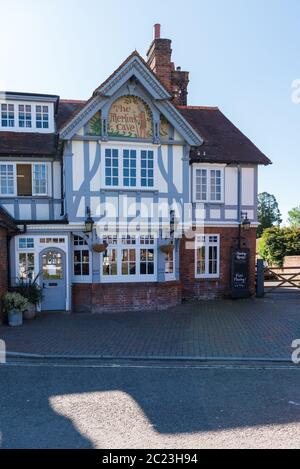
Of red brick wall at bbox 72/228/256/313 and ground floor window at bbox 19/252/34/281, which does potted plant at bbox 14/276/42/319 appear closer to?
ground floor window at bbox 19/252/34/281

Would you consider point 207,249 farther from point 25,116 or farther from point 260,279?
point 25,116

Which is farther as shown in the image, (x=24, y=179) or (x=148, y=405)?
(x=24, y=179)

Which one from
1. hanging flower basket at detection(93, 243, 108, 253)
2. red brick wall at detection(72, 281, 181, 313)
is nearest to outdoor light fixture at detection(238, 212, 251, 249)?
red brick wall at detection(72, 281, 181, 313)

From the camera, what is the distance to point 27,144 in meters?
13.7

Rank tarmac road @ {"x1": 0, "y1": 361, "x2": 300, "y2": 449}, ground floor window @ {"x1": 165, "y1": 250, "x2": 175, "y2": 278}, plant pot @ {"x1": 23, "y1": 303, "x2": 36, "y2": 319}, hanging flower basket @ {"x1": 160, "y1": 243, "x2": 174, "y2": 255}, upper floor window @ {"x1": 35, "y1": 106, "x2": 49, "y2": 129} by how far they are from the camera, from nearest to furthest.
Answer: tarmac road @ {"x1": 0, "y1": 361, "x2": 300, "y2": 449}, plant pot @ {"x1": 23, "y1": 303, "x2": 36, "y2": 319}, hanging flower basket @ {"x1": 160, "y1": 243, "x2": 174, "y2": 255}, ground floor window @ {"x1": 165, "y1": 250, "x2": 175, "y2": 278}, upper floor window @ {"x1": 35, "y1": 106, "x2": 49, "y2": 129}

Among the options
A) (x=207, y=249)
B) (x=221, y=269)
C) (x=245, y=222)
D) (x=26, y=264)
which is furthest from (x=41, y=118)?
(x=221, y=269)

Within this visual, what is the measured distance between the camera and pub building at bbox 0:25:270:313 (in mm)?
12547

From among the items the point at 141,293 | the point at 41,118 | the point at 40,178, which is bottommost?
the point at 141,293

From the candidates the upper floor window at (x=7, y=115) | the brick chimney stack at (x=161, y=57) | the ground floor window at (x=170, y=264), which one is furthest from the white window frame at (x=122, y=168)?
the upper floor window at (x=7, y=115)

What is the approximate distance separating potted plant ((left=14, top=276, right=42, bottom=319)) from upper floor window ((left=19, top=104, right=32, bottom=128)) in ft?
20.7

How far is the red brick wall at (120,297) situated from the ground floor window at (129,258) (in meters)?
0.34

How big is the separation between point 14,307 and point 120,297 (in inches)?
142
